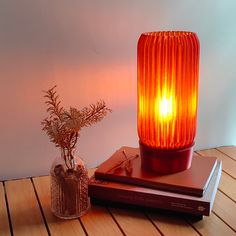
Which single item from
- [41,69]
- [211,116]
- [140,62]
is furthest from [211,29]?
[41,69]

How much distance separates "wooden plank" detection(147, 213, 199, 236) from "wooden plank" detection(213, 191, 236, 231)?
0.09 m

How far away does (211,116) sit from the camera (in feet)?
4.44

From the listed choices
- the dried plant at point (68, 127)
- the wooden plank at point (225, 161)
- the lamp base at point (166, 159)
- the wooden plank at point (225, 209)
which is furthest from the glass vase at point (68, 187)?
the wooden plank at point (225, 161)

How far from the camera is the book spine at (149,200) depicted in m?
0.88

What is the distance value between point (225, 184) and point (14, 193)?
536mm

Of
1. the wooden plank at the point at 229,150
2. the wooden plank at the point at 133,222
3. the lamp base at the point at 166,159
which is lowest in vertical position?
the wooden plank at the point at 229,150

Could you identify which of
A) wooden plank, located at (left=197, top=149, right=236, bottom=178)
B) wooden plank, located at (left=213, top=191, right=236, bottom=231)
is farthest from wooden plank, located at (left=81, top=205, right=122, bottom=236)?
wooden plank, located at (left=197, top=149, right=236, bottom=178)

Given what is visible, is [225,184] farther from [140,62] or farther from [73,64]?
[73,64]

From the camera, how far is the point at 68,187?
90cm

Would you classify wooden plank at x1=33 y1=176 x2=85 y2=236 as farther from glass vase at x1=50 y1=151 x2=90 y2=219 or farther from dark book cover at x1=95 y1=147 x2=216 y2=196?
dark book cover at x1=95 y1=147 x2=216 y2=196

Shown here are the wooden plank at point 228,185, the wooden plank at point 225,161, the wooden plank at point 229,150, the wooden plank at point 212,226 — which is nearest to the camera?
the wooden plank at point 212,226

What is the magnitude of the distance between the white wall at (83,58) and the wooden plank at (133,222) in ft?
0.99

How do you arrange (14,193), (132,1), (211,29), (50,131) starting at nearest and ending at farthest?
1. (50,131)
2. (14,193)
3. (132,1)
4. (211,29)

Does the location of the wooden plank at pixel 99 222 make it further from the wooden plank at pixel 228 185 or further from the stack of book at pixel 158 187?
the wooden plank at pixel 228 185
